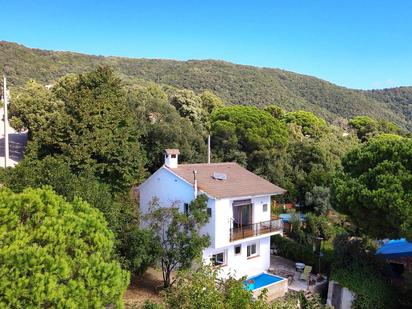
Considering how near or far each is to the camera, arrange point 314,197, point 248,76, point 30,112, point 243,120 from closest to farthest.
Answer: point 30,112 < point 314,197 < point 243,120 < point 248,76

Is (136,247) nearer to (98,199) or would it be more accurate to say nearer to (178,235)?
(178,235)

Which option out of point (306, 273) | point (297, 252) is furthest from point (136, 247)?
point (297, 252)

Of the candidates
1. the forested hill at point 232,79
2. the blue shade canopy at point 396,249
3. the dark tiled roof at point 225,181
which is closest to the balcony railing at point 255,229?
the dark tiled roof at point 225,181

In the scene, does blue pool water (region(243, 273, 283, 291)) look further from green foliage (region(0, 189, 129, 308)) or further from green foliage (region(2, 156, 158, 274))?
green foliage (region(0, 189, 129, 308))

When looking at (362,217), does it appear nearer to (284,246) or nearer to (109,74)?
(284,246)

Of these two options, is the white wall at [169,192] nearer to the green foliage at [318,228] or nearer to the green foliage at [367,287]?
the green foliage at [367,287]

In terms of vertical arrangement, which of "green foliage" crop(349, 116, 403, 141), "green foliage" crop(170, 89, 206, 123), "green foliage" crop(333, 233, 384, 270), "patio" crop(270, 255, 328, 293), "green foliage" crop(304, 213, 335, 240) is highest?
"green foliage" crop(170, 89, 206, 123)

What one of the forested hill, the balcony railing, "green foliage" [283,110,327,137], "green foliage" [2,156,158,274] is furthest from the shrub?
the forested hill

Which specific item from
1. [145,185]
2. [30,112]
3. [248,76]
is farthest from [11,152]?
[248,76]
